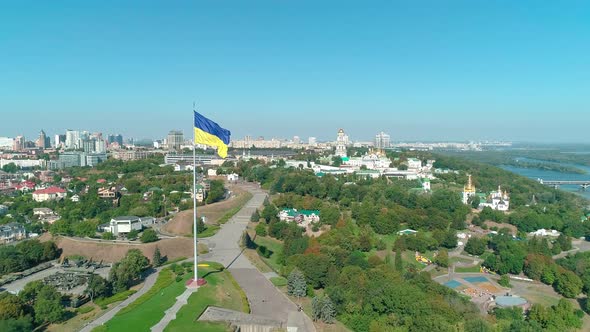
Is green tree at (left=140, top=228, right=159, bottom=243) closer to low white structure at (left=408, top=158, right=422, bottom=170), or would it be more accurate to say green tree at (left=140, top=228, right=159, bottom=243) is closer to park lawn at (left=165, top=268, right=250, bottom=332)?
park lawn at (left=165, top=268, right=250, bottom=332)

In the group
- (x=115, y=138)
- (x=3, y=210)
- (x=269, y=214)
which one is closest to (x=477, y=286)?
(x=269, y=214)

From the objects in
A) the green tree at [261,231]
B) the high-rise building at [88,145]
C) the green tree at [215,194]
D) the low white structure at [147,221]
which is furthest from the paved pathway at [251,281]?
the high-rise building at [88,145]

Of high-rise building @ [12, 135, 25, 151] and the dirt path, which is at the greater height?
high-rise building @ [12, 135, 25, 151]

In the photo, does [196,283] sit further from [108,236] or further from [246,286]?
[108,236]

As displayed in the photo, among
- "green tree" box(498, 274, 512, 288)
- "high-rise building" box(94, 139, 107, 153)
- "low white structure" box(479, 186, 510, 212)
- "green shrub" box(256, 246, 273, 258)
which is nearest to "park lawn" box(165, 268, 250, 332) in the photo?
"green shrub" box(256, 246, 273, 258)

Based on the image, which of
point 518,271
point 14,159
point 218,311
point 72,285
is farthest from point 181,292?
point 14,159

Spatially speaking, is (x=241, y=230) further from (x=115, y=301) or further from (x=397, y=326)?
(x=397, y=326)
